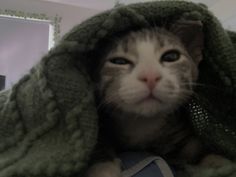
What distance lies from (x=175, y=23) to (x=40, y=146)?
12.6 inches

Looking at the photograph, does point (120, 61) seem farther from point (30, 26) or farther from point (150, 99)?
point (30, 26)

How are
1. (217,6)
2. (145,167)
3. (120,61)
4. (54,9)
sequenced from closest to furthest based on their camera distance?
(145,167) < (120,61) < (217,6) < (54,9)

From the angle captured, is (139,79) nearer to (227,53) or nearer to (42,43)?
(227,53)

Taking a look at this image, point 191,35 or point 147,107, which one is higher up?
point 191,35

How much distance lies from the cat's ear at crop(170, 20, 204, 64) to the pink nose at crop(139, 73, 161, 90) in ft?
0.39

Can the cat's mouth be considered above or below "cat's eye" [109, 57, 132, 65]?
below

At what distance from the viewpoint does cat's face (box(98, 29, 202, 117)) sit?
638mm

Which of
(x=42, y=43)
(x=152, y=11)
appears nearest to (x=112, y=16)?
(x=152, y=11)

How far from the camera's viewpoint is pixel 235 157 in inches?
25.1

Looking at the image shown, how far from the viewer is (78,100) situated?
59 centimetres

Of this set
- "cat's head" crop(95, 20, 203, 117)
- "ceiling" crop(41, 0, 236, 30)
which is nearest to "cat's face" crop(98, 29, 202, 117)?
"cat's head" crop(95, 20, 203, 117)

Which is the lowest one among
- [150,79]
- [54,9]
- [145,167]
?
[145,167]

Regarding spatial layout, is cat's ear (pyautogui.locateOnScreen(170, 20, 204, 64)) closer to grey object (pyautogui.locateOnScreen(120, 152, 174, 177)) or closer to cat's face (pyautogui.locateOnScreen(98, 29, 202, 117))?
cat's face (pyautogui.locateOnScreen(98, 29, 202, 117))

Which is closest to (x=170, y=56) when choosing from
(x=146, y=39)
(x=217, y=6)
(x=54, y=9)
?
(x=146, y=39)
